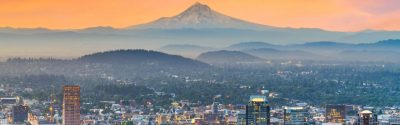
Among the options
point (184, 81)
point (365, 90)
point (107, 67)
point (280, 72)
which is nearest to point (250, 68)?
point (280, 72)

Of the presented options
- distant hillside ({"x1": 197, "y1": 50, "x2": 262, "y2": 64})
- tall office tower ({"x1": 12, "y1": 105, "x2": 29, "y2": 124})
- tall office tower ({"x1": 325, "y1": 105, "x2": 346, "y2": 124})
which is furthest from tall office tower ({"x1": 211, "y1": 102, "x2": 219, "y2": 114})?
distant hillside ({"x1": 197, "y1": 50, "x2": 262, "y2": 64})

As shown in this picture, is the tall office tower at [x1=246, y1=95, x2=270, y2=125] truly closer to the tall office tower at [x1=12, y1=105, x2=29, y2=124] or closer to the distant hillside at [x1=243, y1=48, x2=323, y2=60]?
the tall office tower at [x1=12, y1=105, x2=29, y2=124]

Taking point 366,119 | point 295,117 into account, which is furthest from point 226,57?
point 366,119

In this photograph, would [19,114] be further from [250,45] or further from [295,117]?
[250,45]

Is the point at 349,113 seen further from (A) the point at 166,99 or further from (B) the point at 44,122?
(A) the point at 166,99

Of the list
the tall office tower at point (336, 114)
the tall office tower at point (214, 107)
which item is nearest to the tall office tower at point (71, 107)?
the tall office tower at point (214, 107)

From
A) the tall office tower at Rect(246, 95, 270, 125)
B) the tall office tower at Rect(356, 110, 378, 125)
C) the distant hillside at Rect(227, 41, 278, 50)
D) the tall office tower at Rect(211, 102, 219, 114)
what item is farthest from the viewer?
the distant hillside at Rect(227, 41, 278, 50)

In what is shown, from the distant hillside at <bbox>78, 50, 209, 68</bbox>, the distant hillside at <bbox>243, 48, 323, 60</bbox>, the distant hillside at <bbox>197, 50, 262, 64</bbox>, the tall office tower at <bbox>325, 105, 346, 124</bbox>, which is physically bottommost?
the tall office tower at <bbox>325, 105, 346, 124</bbox>
